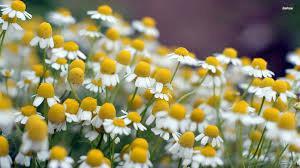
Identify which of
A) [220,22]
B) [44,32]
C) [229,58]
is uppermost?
[44,32]

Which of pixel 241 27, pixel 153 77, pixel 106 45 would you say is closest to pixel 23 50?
pixel 106 45

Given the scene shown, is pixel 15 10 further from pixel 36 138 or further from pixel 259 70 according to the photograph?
pixel 259 70

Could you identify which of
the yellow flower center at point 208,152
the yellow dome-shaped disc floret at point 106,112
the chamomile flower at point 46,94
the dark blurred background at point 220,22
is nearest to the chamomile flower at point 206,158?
the yellow flower center at point 208,152

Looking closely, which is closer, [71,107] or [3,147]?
[3,147]

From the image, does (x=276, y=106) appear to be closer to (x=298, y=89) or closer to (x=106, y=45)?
(x=298, y=89)

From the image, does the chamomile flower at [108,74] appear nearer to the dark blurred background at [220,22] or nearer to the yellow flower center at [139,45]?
the yellow flower center at [139,45]

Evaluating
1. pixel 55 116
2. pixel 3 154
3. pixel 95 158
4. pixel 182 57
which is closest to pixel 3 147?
pixel 3 154

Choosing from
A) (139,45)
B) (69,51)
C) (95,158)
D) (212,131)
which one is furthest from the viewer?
(139,45)

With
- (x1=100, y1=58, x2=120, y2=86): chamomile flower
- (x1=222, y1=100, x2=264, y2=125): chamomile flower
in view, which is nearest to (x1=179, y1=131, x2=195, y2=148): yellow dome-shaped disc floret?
(x1=222, y1=100, x2=264, y2=125): chamomile flower
